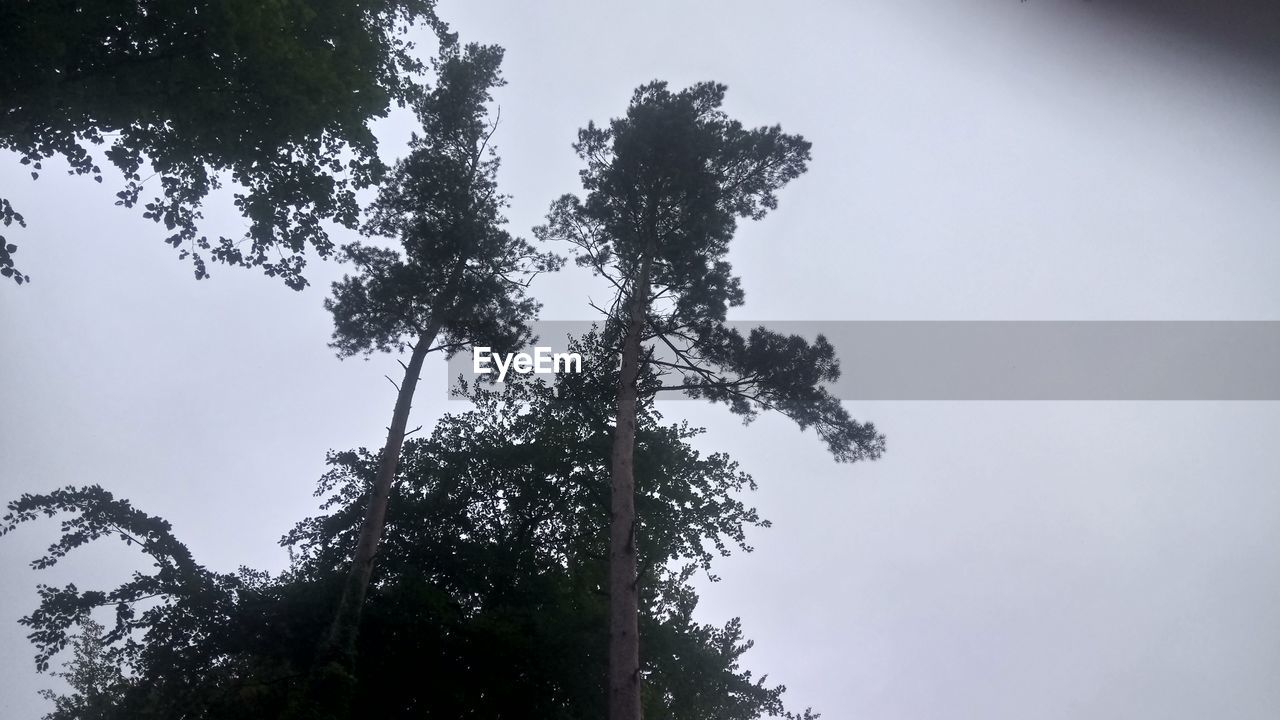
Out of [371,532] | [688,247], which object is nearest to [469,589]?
[371,532]

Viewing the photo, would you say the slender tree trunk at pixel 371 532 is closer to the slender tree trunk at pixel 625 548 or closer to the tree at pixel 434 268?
the tree at pixel 434 268

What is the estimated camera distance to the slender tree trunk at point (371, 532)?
422 inches

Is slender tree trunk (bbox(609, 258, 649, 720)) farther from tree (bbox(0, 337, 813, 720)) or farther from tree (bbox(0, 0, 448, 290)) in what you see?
tree (bbox(0, 0, 448, 290))

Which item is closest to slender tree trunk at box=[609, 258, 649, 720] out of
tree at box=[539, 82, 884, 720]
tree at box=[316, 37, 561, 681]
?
tree at box=[539, 82, 884, 720]

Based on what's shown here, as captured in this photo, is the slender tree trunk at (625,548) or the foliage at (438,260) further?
the foliage at (438,260)

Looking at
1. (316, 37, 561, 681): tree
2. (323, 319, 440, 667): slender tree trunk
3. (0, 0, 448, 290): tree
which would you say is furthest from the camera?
(316, 37, 561, 681): tree

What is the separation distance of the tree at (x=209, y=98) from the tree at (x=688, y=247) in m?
4.25

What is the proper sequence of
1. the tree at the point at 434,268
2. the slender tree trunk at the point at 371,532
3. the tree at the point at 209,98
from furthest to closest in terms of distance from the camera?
the tree at the point at 434,268 → the slender tree trunk at the point at 371,532 → the tree at the point at 209,98

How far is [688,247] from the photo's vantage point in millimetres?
12766

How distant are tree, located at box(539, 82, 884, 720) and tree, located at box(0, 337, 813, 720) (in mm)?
1712

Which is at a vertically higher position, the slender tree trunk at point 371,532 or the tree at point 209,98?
the tree at point 209,98

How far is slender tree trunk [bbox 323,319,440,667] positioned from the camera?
35.1ft

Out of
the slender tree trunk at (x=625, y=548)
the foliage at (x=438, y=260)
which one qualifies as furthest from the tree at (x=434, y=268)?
the slender tree trunk at (x=625, y=548)

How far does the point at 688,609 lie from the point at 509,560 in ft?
37.4
